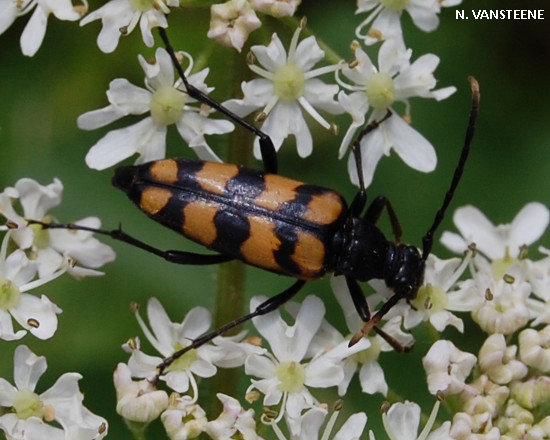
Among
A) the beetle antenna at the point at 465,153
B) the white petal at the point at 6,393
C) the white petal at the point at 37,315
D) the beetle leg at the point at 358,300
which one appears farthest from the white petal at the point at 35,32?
the beetle antenna at the point at 465,153

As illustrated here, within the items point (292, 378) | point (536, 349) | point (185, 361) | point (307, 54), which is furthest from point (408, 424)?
point (307, 54)

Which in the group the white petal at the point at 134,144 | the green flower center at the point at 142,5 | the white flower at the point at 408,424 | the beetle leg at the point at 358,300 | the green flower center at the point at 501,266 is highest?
the green flower center at the point at 142,5

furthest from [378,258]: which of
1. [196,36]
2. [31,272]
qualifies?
[196,36]

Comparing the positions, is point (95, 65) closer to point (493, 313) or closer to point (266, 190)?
point (266, 190)

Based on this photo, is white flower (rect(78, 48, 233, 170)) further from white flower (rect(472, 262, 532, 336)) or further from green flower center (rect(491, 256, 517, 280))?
green flower center (rect(491, 256, 517, 280))

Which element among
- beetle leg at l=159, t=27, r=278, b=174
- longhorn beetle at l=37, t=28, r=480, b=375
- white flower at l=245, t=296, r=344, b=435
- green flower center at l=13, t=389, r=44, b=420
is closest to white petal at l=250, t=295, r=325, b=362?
white flower at l=245, t=296, r=344, b=435

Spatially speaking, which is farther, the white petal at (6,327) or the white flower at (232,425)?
the white petal at (6,327)

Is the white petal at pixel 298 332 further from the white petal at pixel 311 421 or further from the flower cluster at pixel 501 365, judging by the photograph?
the flower cluster at pixel 501 365
